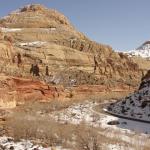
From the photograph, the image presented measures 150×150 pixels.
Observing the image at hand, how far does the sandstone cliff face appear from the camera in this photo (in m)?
77.6

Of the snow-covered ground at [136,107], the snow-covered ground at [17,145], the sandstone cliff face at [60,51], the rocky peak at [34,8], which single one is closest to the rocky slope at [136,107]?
the snow-covered ground at [136,107]

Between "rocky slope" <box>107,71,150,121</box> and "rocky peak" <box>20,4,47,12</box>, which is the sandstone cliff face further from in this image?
"rocky slope" <box>107,71,150,121</box>

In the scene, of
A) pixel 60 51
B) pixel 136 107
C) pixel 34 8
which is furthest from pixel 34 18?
pixel 136 107

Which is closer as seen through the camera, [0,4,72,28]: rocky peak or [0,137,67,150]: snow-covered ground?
[0,137,67,150]: snow-covered ground

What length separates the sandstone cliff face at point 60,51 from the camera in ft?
254

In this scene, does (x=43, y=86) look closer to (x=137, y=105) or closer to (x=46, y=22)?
(x=137, y=105)

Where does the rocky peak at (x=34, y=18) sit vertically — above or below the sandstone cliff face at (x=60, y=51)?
above

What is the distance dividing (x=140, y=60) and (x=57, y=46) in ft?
133

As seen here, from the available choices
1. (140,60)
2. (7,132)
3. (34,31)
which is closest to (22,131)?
(7,132)

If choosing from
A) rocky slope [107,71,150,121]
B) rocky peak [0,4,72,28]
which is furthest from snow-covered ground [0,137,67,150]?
rocky peak [0,4,72,28]

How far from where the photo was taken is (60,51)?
83250 millimetres

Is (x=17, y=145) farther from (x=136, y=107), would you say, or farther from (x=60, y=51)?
(x=60, y=51)

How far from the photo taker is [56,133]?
951 inches

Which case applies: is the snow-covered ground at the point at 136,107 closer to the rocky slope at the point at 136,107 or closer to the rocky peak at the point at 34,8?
the rocky slope at the point at 136,107
